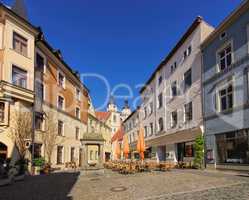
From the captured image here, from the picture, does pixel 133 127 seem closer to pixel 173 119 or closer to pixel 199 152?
pixel 173 119

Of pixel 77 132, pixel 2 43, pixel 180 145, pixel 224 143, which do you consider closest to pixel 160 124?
pixel 180 145

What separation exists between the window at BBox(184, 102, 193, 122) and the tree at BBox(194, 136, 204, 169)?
3.48 m

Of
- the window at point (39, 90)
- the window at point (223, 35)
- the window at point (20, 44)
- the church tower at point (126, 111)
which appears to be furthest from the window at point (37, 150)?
the church tower at point (126, 111)

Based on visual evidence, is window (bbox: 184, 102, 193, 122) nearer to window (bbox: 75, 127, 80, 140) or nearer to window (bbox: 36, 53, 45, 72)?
window (bbox: 36, 53, 45, 72)

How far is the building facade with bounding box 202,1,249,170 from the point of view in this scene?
55.7 feet

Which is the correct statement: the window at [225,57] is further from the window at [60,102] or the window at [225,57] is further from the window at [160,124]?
the window at [60,102]

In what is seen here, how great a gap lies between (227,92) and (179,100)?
8.83 metres

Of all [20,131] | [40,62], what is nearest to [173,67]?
[40,62]

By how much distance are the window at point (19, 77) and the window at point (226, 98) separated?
16234 mm

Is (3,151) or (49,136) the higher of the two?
(49,136)

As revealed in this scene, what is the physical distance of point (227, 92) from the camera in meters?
18.9

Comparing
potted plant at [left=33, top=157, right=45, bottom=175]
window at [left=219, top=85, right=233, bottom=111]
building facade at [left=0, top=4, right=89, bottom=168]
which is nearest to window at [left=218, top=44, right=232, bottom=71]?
window at [left=219, top=85, right=233, bottom=111]

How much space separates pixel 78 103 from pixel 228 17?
25073 millimetres

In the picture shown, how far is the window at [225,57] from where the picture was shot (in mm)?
18844
